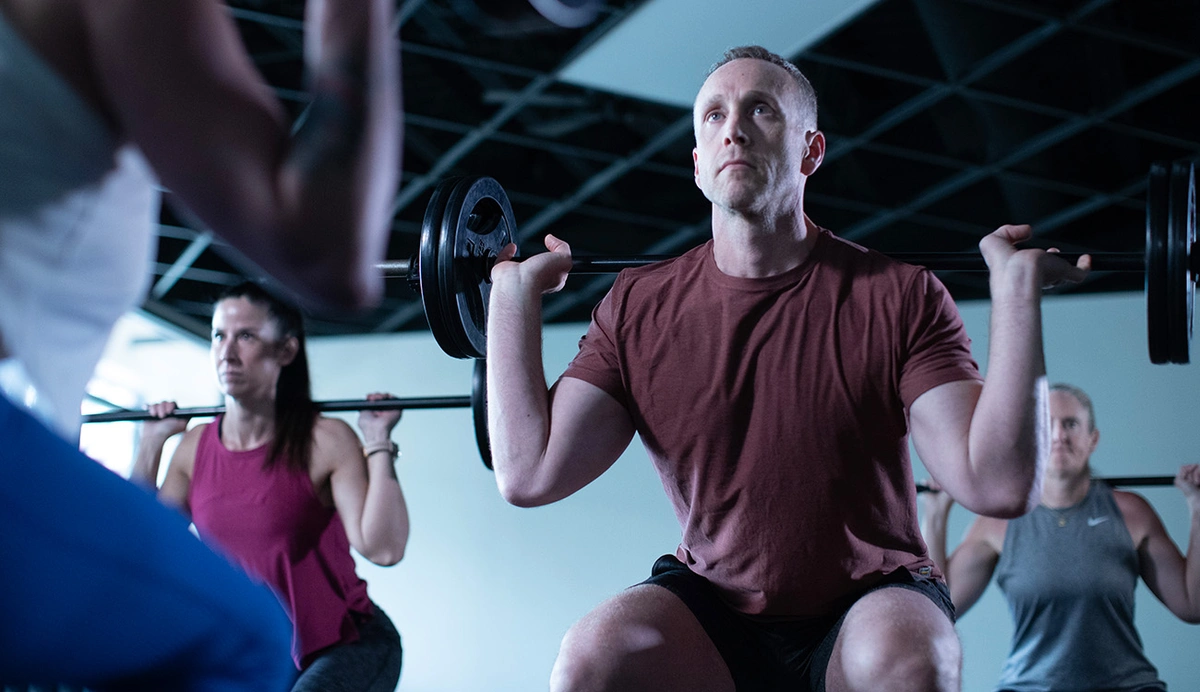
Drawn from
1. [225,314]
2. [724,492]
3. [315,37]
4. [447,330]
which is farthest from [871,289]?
[225,314]

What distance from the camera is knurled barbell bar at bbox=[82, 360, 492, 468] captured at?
3.12m

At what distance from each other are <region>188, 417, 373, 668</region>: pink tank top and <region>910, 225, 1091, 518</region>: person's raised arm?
157 cm

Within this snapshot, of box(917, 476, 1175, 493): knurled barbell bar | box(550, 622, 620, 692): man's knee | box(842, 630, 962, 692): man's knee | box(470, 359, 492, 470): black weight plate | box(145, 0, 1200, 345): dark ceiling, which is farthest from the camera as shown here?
box(145, 0, 1200, 345): dark ceiling

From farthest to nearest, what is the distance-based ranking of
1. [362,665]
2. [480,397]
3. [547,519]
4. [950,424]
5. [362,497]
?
[547,519], [480,397], [362,497], [362,665], [950,424]

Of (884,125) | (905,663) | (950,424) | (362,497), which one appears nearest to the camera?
(905,663)

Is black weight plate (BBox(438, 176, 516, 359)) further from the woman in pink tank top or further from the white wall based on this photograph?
the white wall

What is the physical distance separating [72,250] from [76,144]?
8 cm

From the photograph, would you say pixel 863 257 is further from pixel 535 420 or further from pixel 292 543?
pixel 292 543

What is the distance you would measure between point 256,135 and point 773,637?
4.66 feet

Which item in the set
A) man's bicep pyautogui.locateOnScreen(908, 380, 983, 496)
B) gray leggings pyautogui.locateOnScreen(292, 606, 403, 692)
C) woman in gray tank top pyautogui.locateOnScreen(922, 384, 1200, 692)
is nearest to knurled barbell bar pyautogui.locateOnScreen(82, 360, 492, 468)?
gray leggings pyautogui.locateOnScreen(292, 606, 403, 692)

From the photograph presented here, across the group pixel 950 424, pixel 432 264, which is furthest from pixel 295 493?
pixel 950 424

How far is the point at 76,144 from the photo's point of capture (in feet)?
2.55

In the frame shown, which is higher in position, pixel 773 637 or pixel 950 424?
pixel 950 424

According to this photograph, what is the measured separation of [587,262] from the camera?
2.48 m
